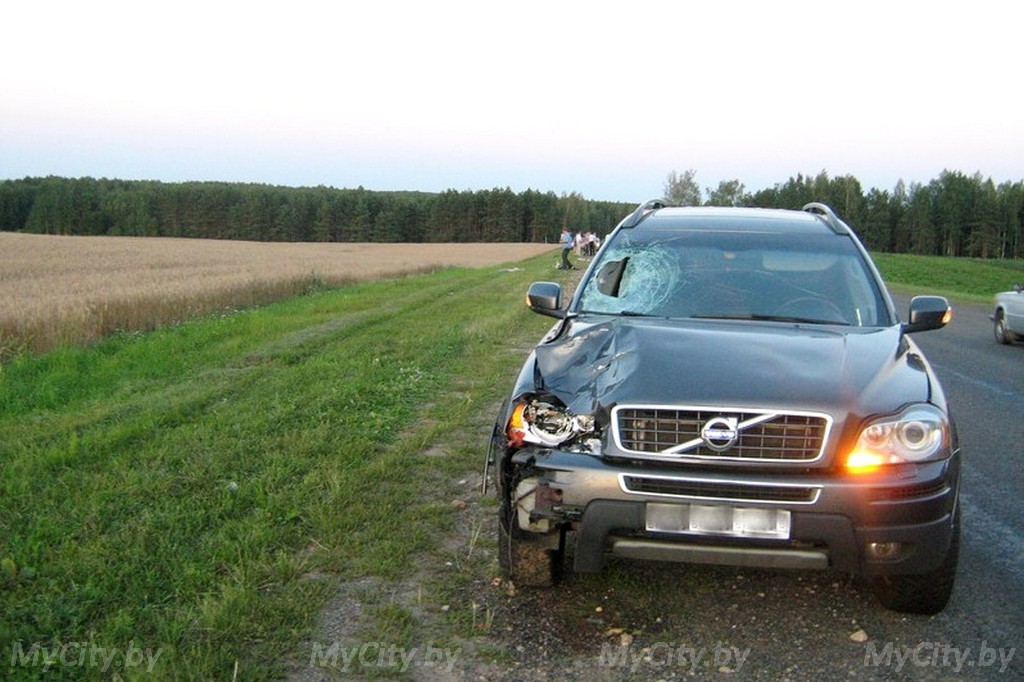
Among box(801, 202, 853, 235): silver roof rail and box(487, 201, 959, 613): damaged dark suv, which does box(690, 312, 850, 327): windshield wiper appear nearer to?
box(487, 201, 959, 613): damaged dark suv

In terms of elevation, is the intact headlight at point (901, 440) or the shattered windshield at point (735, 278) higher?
the shattered windshield at point (735, 278)

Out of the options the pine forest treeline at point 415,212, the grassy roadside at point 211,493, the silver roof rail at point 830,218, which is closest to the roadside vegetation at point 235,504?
the grassy roadside at point 211,493

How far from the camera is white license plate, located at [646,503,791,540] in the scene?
3320 millimetres

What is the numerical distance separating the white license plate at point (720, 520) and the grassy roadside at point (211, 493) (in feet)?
4.39

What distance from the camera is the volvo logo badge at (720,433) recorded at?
3.40 meters

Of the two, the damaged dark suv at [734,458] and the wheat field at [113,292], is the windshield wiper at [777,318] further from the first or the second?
the wheat field at [113,292]

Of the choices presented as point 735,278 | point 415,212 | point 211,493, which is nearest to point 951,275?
point 735,278

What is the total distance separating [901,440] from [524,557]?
5.19ft

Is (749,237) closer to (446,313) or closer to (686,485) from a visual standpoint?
(686,485)

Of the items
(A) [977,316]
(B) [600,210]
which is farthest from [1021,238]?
(A) [977,316]

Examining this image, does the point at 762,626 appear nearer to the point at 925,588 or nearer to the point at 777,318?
the point at 925,588

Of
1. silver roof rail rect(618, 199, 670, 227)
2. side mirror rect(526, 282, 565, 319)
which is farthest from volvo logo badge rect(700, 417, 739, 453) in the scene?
silver roof rail rect(618, 199, 670, 227)

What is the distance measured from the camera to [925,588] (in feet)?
11.9

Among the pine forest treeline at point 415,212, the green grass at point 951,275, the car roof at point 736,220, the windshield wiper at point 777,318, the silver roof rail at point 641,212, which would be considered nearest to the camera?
the windshield wiper at point 777,318
